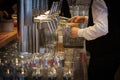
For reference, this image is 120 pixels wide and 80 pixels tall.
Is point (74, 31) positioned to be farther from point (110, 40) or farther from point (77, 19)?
point (77, 19)

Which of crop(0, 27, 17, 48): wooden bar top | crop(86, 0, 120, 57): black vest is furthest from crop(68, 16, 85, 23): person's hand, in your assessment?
crop(0, 27, 17, 48): wooden bar top

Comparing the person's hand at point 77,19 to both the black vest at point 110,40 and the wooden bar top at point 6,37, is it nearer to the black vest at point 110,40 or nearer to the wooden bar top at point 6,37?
the black vest at point 110,40

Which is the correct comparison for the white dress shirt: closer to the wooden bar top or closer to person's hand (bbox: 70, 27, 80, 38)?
person's hand (bbox: 70, 27, 80, 38)

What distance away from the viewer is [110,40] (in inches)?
→ 87.7

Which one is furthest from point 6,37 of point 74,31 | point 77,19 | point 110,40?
point 77,19

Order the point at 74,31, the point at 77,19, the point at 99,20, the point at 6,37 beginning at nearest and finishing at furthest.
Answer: the point at 6,37 → the point at 99,20 → the point at 74,31 → the point at 77,19

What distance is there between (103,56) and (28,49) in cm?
79

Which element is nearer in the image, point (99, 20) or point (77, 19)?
point (99, 20)

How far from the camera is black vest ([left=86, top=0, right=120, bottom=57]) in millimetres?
2135

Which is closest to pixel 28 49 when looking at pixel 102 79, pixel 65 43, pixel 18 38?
pixel 18 38

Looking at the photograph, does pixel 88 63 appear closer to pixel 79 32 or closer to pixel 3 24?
pixel 79 32

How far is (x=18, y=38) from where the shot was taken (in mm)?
1590

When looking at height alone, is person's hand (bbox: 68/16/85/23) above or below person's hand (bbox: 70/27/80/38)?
above

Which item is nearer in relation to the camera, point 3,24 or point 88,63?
point 3,24
